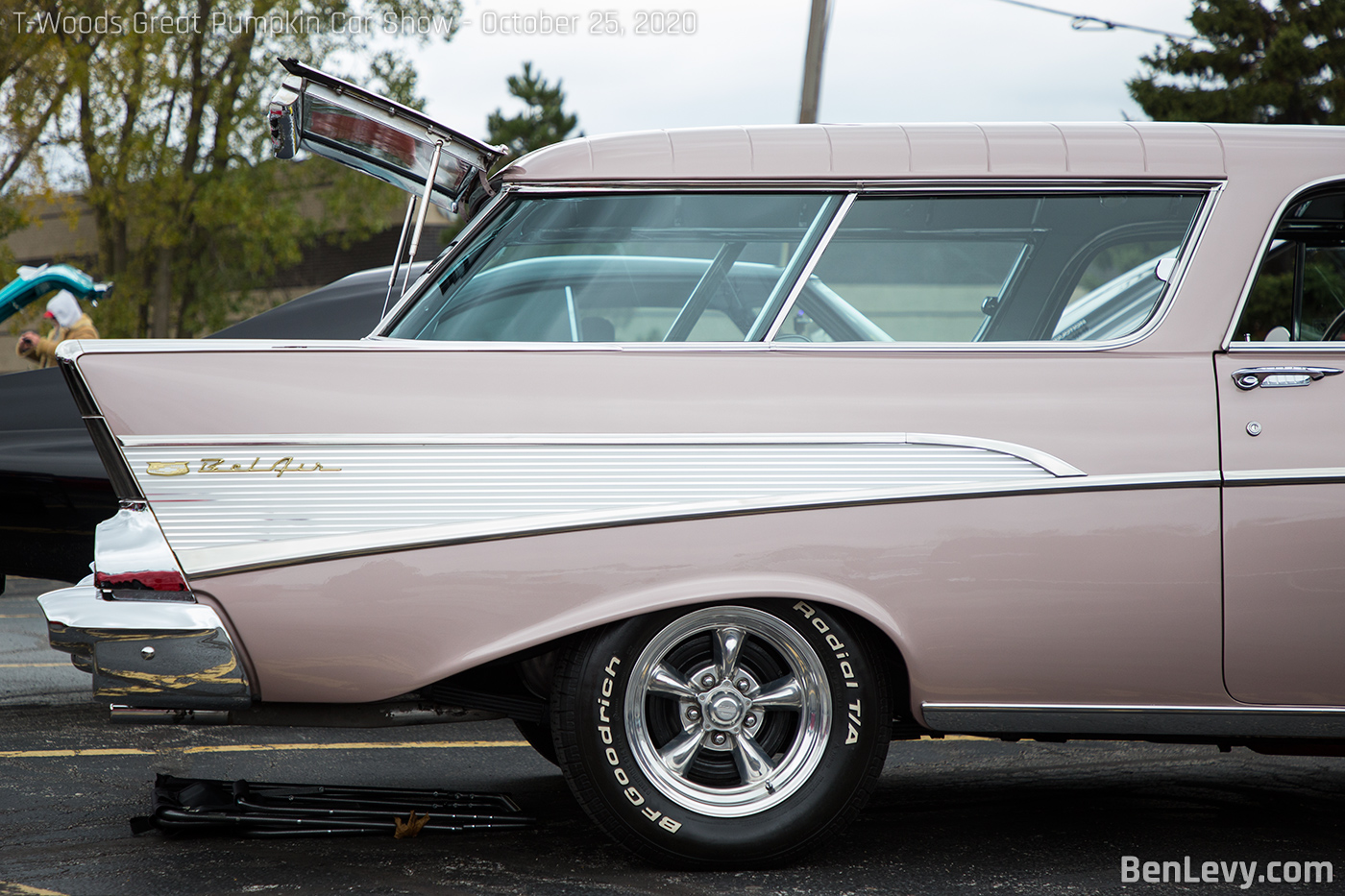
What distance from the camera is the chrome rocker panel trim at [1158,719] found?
3.20 metres

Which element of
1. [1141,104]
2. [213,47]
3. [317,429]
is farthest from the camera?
[1141,104]

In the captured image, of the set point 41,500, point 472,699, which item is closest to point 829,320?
point 472,699

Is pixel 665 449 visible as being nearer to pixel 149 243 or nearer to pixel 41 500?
pixel 41 500

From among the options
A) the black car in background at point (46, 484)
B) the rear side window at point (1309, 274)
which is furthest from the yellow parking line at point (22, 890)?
the rear side window at point (1309, 274)

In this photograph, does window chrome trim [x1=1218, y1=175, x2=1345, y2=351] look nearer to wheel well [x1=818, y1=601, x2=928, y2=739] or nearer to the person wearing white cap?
wheel well [x1=818, y1=601, x2=928, y2=739]

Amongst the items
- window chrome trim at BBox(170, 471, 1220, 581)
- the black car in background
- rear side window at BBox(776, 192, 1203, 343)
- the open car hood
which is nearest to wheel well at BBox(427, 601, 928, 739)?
window chrome trim at BBox(170, 471, 1220, 581)

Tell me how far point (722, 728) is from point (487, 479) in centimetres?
92

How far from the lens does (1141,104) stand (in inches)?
1334

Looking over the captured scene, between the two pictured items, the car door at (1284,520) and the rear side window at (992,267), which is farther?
the rear side window at (992,267)

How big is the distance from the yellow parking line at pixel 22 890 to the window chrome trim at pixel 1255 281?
335 centimetres

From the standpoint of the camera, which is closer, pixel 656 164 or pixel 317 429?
pixel 317 429

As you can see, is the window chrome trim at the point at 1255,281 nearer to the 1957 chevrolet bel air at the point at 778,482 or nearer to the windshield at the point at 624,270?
the 1957 chevrolet bel air at the point at 778,482

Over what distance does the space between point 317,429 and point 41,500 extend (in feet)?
7.28
